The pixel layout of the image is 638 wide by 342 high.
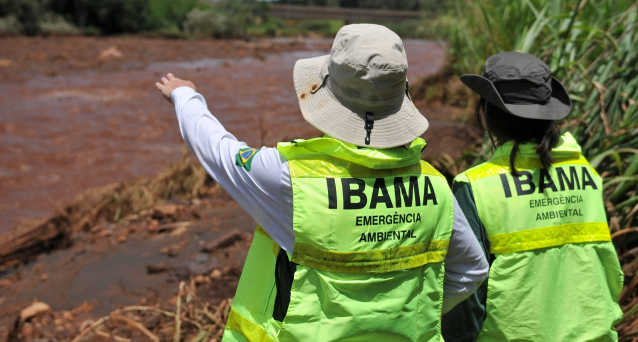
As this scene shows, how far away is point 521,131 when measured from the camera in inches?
67.2

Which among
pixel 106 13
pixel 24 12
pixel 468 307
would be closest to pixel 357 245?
pixel 468 307

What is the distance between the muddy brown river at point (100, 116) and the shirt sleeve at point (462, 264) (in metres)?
4.61

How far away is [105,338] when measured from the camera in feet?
9.14

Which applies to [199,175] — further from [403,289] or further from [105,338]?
[403,289]

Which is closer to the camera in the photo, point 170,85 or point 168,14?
point 170,85

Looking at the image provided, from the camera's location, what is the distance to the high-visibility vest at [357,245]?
126 centimetres

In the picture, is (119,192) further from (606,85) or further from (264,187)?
(264,187)

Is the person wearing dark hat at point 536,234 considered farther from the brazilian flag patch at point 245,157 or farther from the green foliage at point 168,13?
the green foliage at point 168,13

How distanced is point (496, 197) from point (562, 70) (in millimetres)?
1935

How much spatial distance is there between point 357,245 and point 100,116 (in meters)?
11.2

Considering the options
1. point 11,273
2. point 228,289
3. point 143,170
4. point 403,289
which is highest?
point 403,289

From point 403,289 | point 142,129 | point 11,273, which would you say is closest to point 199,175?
point 11,273

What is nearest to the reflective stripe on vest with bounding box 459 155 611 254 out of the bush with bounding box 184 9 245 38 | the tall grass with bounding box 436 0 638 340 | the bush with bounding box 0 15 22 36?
the tall grass with bounding box 436 0 638 340

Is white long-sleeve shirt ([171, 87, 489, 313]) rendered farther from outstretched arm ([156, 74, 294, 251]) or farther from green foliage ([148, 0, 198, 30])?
green foliage ([148, 0, 198, 30])
